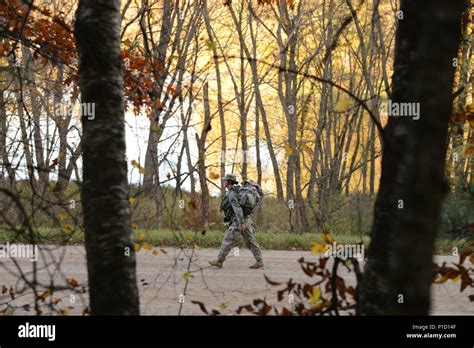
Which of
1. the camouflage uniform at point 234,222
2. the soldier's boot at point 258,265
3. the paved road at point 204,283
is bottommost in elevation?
the paved road at point 204,283

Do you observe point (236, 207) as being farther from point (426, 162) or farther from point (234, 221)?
point (426, 162)

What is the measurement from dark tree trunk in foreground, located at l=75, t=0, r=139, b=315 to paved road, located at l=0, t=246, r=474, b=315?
8.88 feet

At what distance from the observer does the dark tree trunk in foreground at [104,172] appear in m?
4.27

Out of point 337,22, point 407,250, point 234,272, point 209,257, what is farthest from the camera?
point 337,22

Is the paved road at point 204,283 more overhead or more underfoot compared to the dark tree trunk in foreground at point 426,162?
more underfoot

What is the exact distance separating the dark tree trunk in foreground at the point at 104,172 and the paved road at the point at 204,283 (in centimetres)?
271

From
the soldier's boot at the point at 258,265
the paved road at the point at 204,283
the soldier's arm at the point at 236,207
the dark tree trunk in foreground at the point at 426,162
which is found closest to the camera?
the dark tree trunk in foreground at the point at 426,162

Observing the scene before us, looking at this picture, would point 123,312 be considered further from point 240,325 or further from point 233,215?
point 233,215

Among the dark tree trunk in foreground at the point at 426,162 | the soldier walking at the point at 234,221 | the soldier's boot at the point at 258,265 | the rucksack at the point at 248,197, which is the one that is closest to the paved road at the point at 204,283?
the soldier's boot at the point at 258,265

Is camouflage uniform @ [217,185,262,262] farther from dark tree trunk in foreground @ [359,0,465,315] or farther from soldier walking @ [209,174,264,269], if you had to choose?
dark tree trunk in foreground @ [359,0,465,315]

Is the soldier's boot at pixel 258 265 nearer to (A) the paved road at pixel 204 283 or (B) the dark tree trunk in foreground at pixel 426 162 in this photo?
(A) the paved road at pixel 204 283

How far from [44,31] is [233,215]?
21.1 ft

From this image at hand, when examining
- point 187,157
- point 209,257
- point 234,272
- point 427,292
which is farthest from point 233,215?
point 187,157

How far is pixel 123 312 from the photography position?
4266 mm
